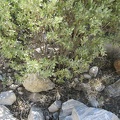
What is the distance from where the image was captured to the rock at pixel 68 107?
→ 9.55 ft

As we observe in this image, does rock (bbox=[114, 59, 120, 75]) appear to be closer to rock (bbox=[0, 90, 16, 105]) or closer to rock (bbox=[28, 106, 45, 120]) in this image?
rock (bbox=[28, 106, 45, 120])

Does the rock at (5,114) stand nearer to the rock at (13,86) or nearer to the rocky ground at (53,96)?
the rocky ground at (53,96)

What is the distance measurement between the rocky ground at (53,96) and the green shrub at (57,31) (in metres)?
0.16

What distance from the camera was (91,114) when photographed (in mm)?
2695

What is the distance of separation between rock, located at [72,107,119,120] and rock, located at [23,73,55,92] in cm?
44

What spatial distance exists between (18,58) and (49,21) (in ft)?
2.15

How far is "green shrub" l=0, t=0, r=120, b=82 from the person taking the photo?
2527mm

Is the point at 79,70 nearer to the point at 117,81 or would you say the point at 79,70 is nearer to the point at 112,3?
the point at 117,81

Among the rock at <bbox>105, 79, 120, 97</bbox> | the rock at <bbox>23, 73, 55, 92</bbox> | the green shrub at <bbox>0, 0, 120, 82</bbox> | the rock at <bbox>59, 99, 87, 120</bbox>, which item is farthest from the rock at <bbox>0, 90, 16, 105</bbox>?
the rock at <bbox>105, 79, 120, 97</bbox>

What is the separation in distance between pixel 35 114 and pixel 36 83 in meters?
0.31

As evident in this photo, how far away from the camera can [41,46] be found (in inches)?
121

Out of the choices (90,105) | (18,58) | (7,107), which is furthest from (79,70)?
(7,107)

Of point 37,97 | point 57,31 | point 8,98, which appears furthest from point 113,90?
point 8,98

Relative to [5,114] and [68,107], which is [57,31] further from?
[5,114]
